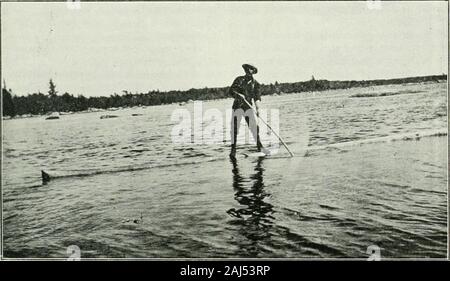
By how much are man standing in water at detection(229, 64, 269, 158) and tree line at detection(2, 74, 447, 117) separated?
0.43ft

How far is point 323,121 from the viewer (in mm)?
6730

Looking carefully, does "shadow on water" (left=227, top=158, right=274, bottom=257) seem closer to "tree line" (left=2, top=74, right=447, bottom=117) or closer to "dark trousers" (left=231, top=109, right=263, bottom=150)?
"dark trousers" (left=231, top=109, right=263, bottom=150)

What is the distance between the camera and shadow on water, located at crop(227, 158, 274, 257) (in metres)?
4.07

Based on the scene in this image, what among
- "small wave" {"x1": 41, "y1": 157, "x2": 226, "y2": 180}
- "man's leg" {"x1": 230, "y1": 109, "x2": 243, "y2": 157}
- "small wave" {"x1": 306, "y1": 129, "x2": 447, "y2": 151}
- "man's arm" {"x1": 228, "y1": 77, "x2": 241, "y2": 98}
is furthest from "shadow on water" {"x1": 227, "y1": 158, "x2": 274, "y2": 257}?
"small wave" {"x1": 306, "y1": 129, "x2": 447, "y2": 151}

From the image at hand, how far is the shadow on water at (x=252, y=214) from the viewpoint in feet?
13.4

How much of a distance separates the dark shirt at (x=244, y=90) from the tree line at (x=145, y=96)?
0.32 feet

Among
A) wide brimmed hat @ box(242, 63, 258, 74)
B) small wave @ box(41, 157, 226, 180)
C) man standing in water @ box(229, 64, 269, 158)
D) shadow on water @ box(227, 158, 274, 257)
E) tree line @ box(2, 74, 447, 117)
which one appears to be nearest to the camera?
shadow on water @ box(227, 158, 274, 257)

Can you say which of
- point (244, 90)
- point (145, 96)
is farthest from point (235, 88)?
point (145, 96)

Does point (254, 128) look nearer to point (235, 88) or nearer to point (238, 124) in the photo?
point (238, 124)

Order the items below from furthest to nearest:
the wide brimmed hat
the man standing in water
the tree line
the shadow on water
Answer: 1. the man standing in water
2. the tree line
3. the wide brimmed hat
4. the shadow on water

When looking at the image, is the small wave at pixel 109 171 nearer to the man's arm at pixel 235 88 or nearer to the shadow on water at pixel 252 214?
the shadow on water at pixel 252 214

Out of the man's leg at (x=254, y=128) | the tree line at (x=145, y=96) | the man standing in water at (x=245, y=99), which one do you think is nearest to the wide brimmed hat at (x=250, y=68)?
the man standing in water at (x=245, y=99)

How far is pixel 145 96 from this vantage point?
20.0 ft
